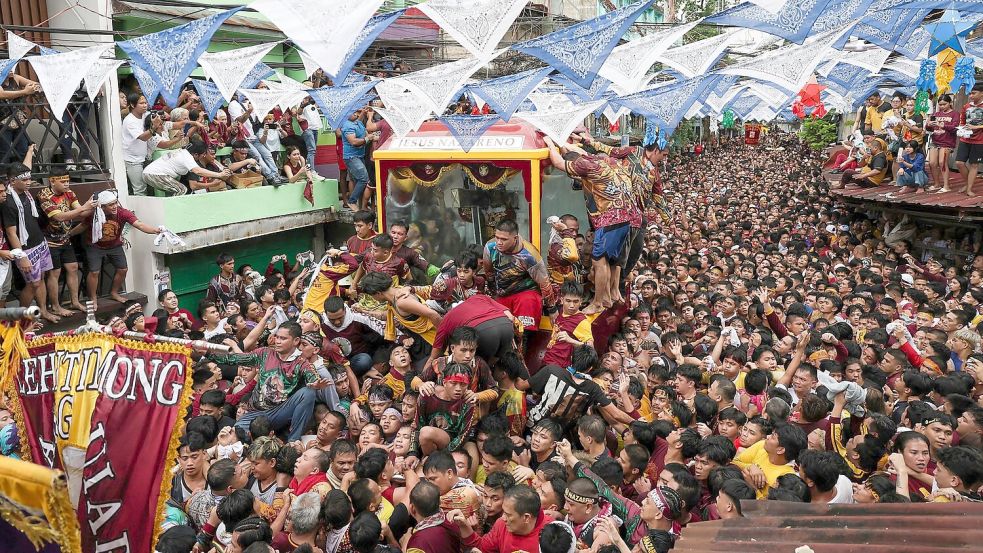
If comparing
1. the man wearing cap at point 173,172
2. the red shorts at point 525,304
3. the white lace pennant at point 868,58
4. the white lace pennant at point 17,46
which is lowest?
the red shorts at point 525,304

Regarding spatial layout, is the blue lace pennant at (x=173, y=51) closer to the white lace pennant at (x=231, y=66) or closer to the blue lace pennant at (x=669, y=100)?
the white lace pennant at (x=231, y=66)

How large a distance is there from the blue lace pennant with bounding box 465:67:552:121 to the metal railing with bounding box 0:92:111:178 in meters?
5.07

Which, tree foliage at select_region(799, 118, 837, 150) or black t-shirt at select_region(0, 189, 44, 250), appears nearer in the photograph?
black t-shirt at select_region(0, 189, 44, 250)

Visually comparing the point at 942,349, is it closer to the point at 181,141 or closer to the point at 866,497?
the point at 866,497

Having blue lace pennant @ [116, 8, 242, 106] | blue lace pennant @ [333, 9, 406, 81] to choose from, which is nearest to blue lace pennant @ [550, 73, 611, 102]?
blue lace pennant @ [333, 9, 406, 81]

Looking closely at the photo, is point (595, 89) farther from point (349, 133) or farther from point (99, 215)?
point (99, 215)

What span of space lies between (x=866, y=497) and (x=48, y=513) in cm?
377

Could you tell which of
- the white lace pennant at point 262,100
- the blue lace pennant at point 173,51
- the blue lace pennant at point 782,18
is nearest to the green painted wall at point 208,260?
the white lace pennant at point 262,100

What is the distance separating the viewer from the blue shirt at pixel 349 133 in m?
13.1

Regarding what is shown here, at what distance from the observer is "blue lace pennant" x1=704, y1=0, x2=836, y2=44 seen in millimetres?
6105

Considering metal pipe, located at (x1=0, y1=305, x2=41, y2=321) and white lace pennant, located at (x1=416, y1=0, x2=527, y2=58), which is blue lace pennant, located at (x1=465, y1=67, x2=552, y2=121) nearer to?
white lace pennant, located at (x1=416, y1=0, x2=527, y2=58)

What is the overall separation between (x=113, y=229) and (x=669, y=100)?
6794mm

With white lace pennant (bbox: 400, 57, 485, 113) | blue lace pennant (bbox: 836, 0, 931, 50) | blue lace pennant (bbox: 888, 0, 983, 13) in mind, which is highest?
blue lace pennant (bbox: 888, 0, 983, 13)

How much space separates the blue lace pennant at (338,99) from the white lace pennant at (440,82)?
1531 mm
